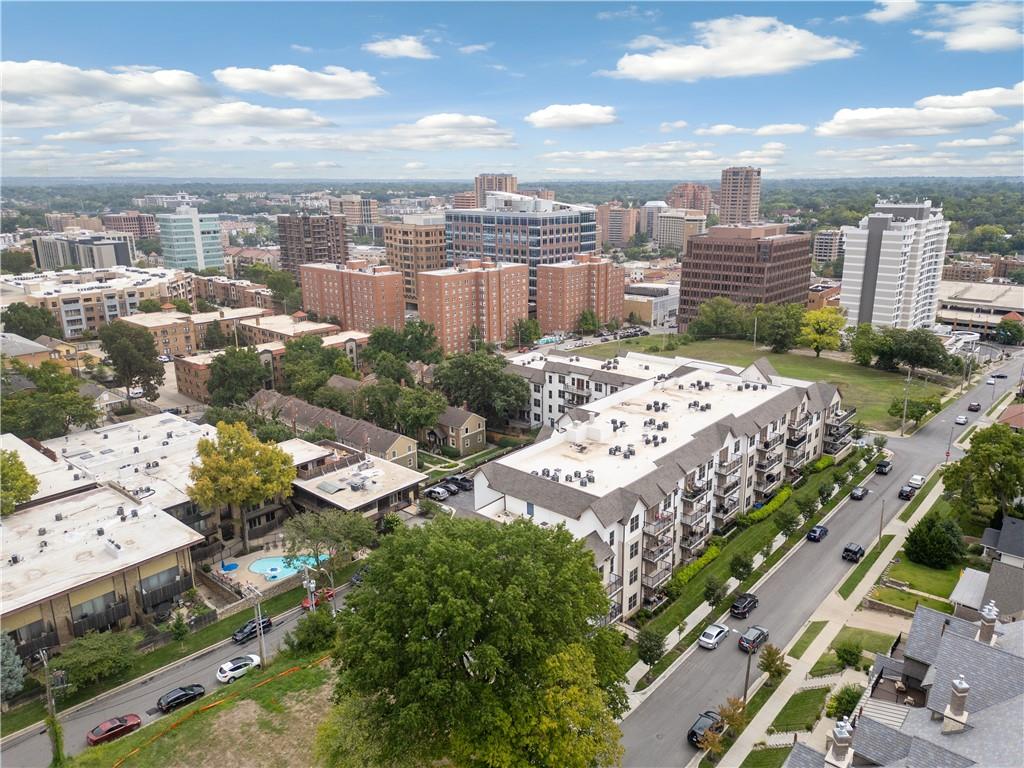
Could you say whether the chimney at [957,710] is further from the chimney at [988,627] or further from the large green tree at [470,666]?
the large green tree at [470,666]

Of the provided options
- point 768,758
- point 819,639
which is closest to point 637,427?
point 819,639

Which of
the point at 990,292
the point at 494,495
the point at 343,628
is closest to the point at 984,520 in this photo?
the point at 494,495

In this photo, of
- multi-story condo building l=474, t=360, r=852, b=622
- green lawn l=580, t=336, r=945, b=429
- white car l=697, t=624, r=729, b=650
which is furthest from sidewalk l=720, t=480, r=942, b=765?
green lawn l=580, t=336, r=945, b=429

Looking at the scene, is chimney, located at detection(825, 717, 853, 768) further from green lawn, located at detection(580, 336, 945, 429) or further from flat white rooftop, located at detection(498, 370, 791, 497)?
green lawn, located at detection(580, 336, 945, 429)

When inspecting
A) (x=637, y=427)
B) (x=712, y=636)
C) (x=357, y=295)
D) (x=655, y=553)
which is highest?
(x=357, y=295)

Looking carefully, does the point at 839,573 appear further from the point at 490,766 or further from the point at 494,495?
the point at 490,766

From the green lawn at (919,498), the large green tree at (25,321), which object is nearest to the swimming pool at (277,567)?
the green lawn at (919,498)

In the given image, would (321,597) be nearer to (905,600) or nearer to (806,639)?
(806,639)
